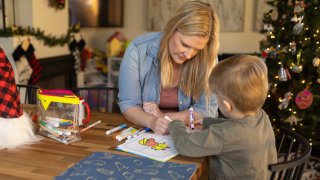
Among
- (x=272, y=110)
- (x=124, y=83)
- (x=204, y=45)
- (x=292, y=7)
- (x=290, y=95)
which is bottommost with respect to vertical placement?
(x=272, y=110)

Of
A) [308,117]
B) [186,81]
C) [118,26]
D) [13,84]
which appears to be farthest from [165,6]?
[13,84]

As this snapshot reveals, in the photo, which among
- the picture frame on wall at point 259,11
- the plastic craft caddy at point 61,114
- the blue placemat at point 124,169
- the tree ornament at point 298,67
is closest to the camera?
the blue placemat at point 124,169

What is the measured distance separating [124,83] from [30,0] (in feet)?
6.40

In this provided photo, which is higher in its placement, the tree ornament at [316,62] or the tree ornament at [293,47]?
the tree ornament at [293,47]

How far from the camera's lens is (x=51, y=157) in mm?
1023

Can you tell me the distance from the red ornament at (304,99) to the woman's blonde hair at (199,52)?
1227mm

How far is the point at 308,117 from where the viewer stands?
2.50 m

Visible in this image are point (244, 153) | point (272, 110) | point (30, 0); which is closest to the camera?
point (244, 153)

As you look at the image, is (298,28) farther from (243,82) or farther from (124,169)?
(124,169)

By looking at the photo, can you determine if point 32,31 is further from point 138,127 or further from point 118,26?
point 138,127

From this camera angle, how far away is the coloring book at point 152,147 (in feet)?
3.44

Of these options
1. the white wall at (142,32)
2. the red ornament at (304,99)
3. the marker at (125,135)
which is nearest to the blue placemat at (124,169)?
the marker at (125,135)

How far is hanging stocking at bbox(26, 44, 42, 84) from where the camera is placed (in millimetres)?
2906

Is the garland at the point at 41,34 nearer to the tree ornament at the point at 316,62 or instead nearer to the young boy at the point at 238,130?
the young boy at the point at 238,130
